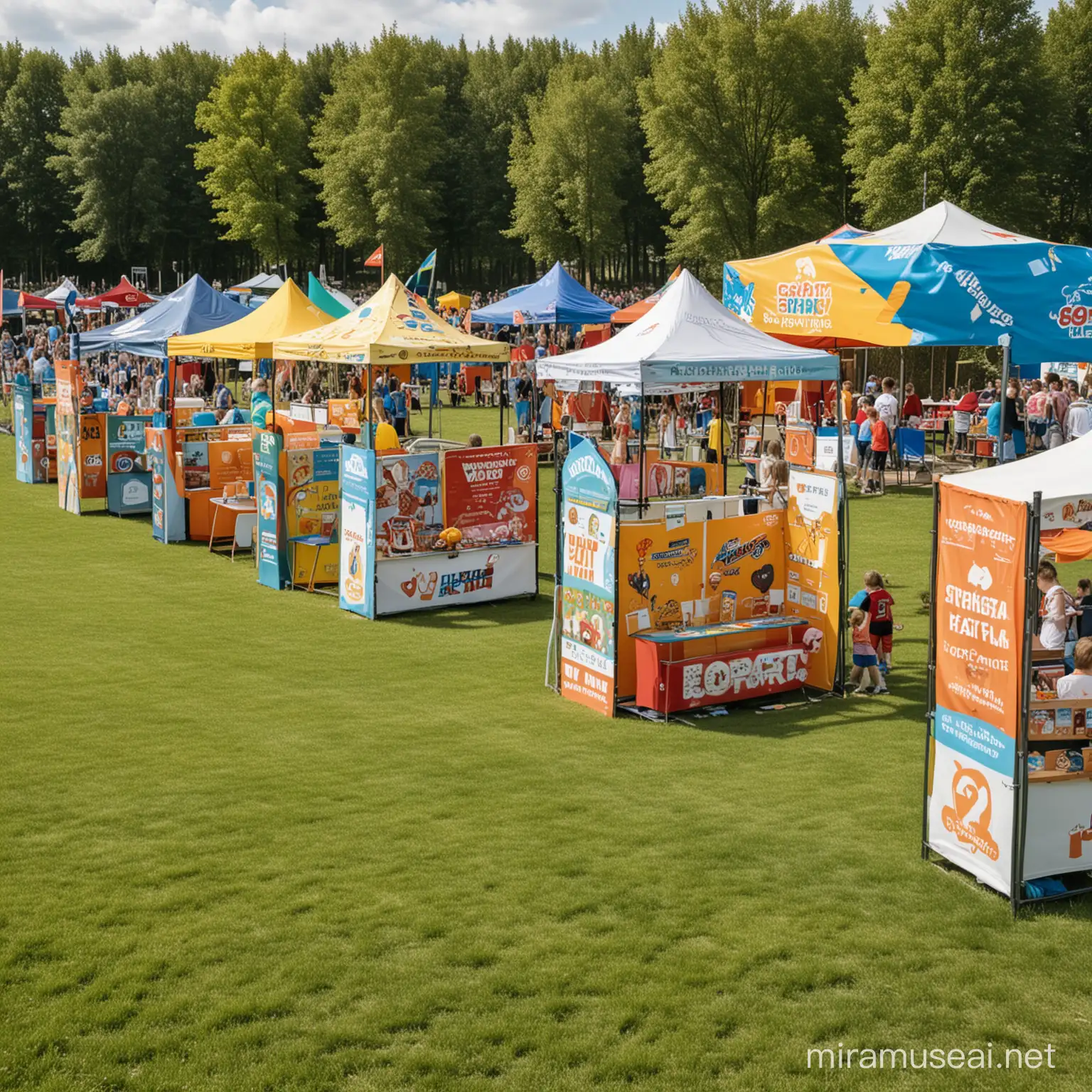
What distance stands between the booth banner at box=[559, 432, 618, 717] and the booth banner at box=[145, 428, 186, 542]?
9906 mm

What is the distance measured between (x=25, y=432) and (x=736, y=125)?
43970 mm

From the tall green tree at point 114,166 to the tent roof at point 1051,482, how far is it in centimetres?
8323

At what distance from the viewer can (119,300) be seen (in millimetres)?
48250

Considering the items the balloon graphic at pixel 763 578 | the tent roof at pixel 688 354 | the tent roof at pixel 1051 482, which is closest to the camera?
the tent roof at pixel 1051 482

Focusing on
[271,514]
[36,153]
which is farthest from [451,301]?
[36,153]

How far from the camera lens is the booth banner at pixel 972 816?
7828mm

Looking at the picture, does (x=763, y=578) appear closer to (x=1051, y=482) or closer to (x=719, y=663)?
(x=719, y=663)

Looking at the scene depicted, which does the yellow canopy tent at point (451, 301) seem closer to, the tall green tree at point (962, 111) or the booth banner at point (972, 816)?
the tall green tree at point (962, 111)

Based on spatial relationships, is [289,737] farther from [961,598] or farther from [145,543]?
[145,543]

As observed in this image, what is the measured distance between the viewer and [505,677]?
515 inches

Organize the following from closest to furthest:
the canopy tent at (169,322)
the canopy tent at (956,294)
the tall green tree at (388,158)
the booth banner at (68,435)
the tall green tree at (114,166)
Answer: the canopy tent at (956,294)
the booth banner at (68,435)
the canopy tent at (169,322)
the tall green tree at (388,158)
the tall green tree at (114,166)

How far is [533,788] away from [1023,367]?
26052mm

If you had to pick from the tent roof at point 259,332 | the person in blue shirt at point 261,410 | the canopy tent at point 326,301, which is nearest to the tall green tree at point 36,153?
the canopy tent at point 326,301

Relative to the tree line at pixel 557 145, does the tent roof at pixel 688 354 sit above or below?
below
